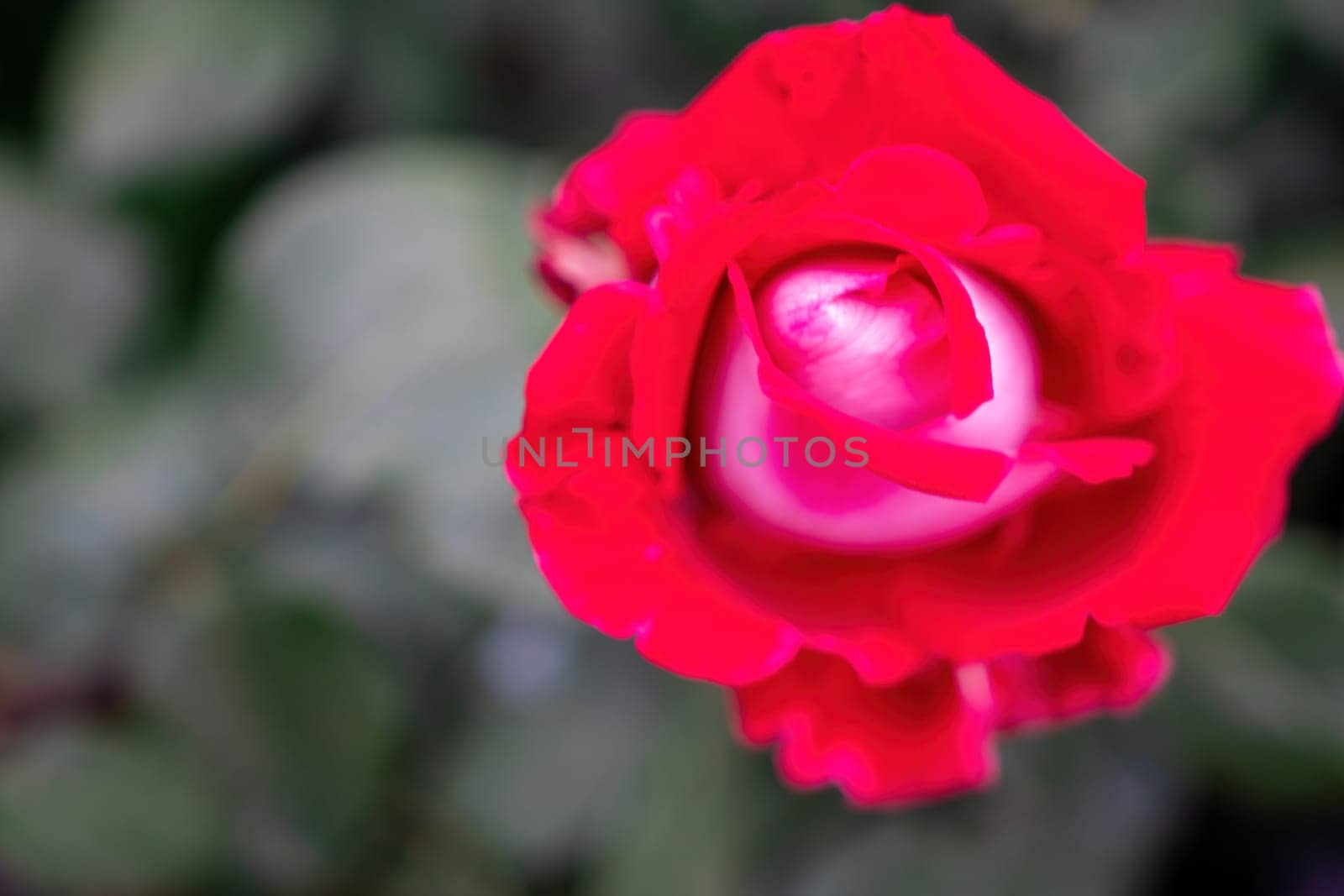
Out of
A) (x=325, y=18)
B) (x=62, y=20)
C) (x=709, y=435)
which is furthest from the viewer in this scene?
(x=62, y=20)

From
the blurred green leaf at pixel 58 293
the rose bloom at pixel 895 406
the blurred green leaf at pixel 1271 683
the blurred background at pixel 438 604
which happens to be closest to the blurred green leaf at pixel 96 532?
the blurred background at pixel 438 604

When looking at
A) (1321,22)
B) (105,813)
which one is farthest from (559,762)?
(1321,22)

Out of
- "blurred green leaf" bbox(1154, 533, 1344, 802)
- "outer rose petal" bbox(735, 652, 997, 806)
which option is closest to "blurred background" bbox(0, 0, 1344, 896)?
"blurred green leaf" bbox(1154, 533, 1344, 802)

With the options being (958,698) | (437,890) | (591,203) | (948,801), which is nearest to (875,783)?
(958,698)

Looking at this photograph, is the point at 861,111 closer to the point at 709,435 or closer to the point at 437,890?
the point at 709,435

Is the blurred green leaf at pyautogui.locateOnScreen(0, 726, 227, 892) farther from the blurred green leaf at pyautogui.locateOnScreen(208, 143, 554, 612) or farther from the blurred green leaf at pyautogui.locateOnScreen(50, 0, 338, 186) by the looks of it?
the blurred green leaf at pyautogui.locateOnScreen(50, 0, 338, 186)

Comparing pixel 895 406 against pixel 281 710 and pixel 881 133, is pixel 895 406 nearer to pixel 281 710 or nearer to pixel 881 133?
pixel 881 133
